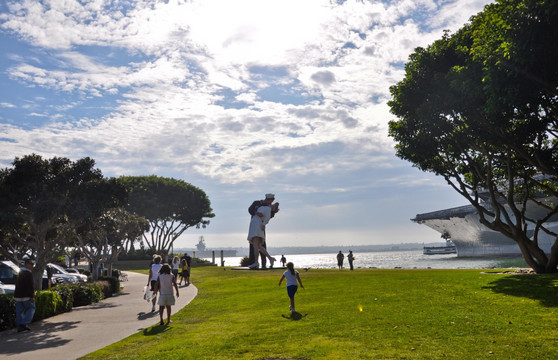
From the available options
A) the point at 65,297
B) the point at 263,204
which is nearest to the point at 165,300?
the point at 65,297

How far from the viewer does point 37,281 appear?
20.8 m

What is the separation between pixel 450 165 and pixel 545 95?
856 centimetres

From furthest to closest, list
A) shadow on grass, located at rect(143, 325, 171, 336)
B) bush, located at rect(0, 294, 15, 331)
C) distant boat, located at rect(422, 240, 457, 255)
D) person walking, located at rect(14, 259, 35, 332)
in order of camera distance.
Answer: distant boat, located at rect(422, 240, 457, 255), bush, located at rect(0, 294, 15, 331), person walking, located at rect(14, 259, 35, 332), shadow on grass, located at rect(143, 325, 171, 336)

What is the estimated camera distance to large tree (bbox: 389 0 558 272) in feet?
47.4

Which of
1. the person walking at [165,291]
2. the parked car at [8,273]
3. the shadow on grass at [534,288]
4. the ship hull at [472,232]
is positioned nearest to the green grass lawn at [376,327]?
the shadow on grass at [534,288]

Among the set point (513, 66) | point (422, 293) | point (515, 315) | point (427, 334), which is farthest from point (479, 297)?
point (513, 66)

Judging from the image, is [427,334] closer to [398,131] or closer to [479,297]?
[479,297]

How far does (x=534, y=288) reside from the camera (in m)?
16.5

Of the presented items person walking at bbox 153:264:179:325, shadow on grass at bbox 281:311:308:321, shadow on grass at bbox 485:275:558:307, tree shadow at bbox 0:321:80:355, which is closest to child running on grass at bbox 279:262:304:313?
shadow on grass at bbox 281:311:308:321

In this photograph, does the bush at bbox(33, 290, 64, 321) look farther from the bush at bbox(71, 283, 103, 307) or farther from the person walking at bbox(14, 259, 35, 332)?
the bush at bbox(71, 283, 103, 307)

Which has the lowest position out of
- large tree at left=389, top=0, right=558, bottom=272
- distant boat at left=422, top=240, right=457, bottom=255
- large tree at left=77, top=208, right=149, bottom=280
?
distant boat at left=422, top=240, right=457, bottom=255

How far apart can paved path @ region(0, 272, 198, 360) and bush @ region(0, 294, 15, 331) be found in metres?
A: 0.35

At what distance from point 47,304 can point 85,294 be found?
15.8 ft

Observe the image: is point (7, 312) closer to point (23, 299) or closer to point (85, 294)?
point (23, 299)
